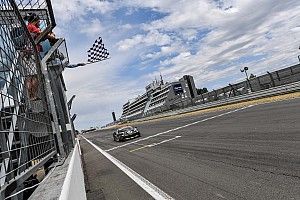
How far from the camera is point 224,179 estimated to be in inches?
254

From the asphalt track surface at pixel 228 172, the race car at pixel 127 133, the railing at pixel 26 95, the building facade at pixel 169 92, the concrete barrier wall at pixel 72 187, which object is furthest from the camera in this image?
the building facade at pixel 169 92

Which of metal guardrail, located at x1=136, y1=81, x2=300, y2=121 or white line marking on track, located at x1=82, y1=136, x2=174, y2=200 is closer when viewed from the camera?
white line marking on track, located at x1=82, y1=136, x2=174, y2=200

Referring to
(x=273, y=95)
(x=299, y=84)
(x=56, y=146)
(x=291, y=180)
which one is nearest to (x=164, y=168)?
(x=56, y=146)

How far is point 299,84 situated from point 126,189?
20.3 m

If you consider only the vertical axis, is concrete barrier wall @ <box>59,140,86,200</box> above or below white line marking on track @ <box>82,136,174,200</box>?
above

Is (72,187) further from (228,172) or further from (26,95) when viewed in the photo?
(228,172)

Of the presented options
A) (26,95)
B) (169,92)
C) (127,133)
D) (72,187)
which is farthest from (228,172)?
(169,92)

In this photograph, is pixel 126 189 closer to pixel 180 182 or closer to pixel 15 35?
pixel 180 182

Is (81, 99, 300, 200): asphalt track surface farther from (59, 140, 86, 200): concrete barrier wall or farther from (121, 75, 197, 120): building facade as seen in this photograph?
(121, 75, 197, 120): building facade

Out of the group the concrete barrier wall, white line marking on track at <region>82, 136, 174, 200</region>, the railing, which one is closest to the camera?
the concrete barrier wall

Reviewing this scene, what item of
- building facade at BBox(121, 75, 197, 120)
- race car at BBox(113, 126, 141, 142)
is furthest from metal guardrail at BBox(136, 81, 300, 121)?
building facade at BBox(121, 75, 197, 120)

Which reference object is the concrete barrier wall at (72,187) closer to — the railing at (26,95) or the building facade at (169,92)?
the railing at (26,95)

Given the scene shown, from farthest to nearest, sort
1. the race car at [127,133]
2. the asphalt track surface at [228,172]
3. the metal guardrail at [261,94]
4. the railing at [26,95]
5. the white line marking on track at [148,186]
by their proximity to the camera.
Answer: the metal guardrail at [261,94] < the race car at [127,133] < the white line marking on track at [148,186] < the asphalt track surface at [228,172] < the railing at [26,95]

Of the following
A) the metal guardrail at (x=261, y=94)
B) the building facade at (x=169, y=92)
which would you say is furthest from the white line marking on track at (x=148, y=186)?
the building facade at (x=169, y=92)
